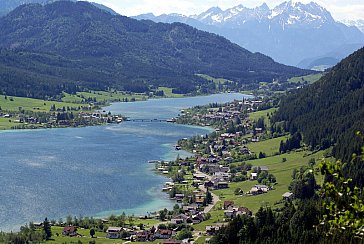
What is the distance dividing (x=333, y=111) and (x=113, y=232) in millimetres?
64281

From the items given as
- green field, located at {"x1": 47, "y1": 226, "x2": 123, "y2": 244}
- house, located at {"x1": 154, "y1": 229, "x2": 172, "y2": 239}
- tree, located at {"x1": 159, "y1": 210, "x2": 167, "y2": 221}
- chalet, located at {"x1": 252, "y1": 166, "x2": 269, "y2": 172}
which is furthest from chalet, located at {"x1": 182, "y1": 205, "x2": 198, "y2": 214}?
chalet, located at {"x1": 252, "y1": 166, "x2": 269, "y2": 172}

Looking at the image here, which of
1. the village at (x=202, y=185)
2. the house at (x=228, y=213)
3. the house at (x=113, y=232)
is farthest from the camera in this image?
the house at (x=228, y=213)

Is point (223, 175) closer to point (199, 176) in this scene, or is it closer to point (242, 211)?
point (199, 176)

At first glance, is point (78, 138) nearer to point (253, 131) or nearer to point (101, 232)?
point (253, 131)

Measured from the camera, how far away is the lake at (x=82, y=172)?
253 feet

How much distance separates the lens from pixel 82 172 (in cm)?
10050

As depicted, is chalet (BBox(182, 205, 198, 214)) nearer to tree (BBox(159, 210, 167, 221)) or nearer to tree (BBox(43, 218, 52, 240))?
tree (BBox(159, 210, 167, 221))

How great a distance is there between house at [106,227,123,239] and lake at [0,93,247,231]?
8985 millimetres

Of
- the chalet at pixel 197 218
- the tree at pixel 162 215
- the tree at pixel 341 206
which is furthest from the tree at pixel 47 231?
the tree at pixel 341 206

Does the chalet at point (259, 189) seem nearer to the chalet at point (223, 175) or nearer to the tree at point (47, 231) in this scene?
the chalet at point (223, 175)

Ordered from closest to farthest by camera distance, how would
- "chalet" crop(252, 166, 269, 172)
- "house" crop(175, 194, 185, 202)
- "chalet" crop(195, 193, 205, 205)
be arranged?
"chalet" crop(195, 193, 205, 205) → "house" crop(175, 194, 185, 202) → "chalet" crop(252, 166, 269, 172)

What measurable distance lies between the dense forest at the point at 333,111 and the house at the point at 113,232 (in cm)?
3460

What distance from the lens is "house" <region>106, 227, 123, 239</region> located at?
212 feet

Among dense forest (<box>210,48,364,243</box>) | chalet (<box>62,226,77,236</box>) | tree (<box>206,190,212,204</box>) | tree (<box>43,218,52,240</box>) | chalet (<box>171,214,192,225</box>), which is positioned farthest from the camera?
tree (<box>206,190,212,204</box>)
